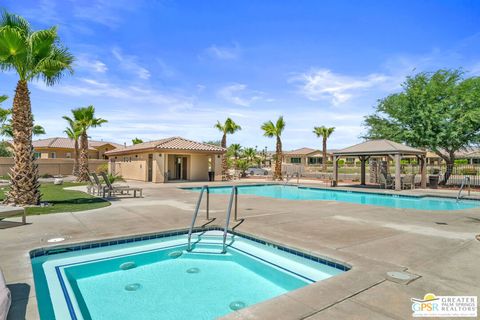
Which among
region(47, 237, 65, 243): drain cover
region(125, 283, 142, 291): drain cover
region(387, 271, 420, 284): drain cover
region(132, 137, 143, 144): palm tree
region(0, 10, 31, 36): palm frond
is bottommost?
region(125, 283, 142, 291): drain cover

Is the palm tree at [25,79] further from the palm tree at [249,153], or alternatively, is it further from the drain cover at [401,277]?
the palm tree at [249,153]

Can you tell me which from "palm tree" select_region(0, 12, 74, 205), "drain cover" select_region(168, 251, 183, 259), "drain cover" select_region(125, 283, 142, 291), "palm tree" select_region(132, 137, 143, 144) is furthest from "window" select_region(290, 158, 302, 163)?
"drain cover" select_region(125, 283, 142, 291)

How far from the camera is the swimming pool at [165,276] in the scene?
163 inches

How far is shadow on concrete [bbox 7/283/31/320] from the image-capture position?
118 inches

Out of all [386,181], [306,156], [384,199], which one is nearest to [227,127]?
[386,181]

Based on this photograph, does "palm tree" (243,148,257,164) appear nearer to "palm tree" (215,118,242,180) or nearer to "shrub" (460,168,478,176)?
"palm tree" (215,118,242,180)

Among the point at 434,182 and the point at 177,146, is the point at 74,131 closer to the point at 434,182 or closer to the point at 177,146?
the point at 177,146

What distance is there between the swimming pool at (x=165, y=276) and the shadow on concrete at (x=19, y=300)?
1.06 ft

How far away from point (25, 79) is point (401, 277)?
44.7ft

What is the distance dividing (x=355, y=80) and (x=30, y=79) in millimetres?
20353

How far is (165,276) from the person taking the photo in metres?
5.38

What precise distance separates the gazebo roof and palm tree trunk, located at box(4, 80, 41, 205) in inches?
767

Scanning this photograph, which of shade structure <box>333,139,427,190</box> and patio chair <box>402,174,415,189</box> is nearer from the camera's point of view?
shade structure <box>333,139,427,190</box>

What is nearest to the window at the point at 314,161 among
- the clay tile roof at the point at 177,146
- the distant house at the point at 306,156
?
the distant house at the point at 306,156
